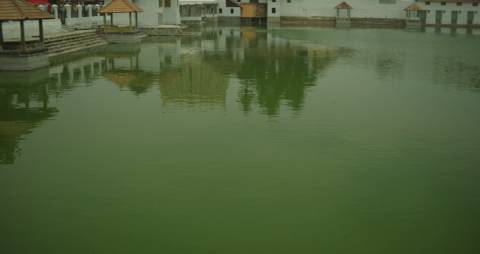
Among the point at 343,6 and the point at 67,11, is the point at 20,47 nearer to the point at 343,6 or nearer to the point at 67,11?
the point at 67,11

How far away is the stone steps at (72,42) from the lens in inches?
899

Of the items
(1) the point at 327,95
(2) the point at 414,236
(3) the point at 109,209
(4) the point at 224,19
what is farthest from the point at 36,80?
(4) the point at 224,19

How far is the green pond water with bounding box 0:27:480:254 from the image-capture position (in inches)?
256

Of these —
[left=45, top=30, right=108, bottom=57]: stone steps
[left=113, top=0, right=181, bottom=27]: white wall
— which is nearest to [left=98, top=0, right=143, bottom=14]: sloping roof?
[left=45, top=30, right=108, bottom=57]: stone steps

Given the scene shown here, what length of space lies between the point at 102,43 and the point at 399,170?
22.6 metres

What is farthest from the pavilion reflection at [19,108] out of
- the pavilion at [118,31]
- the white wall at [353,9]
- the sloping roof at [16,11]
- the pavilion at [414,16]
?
the white wall at [353,9]

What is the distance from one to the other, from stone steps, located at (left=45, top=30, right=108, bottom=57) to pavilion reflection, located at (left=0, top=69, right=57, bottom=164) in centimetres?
485

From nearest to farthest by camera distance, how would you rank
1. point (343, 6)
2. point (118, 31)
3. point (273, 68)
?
point (273, 68) → point (118, 31) → point (343, 6)

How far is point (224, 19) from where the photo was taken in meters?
61.0

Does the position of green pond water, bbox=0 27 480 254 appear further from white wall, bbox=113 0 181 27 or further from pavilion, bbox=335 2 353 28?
pavilion, bbox=335 2 353 28

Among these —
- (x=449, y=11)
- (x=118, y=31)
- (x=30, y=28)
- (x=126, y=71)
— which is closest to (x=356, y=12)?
(x=449, y=11)

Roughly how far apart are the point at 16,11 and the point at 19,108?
583cm

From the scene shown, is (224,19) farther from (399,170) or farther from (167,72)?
(399,170)

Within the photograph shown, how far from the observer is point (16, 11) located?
17.3 metres
